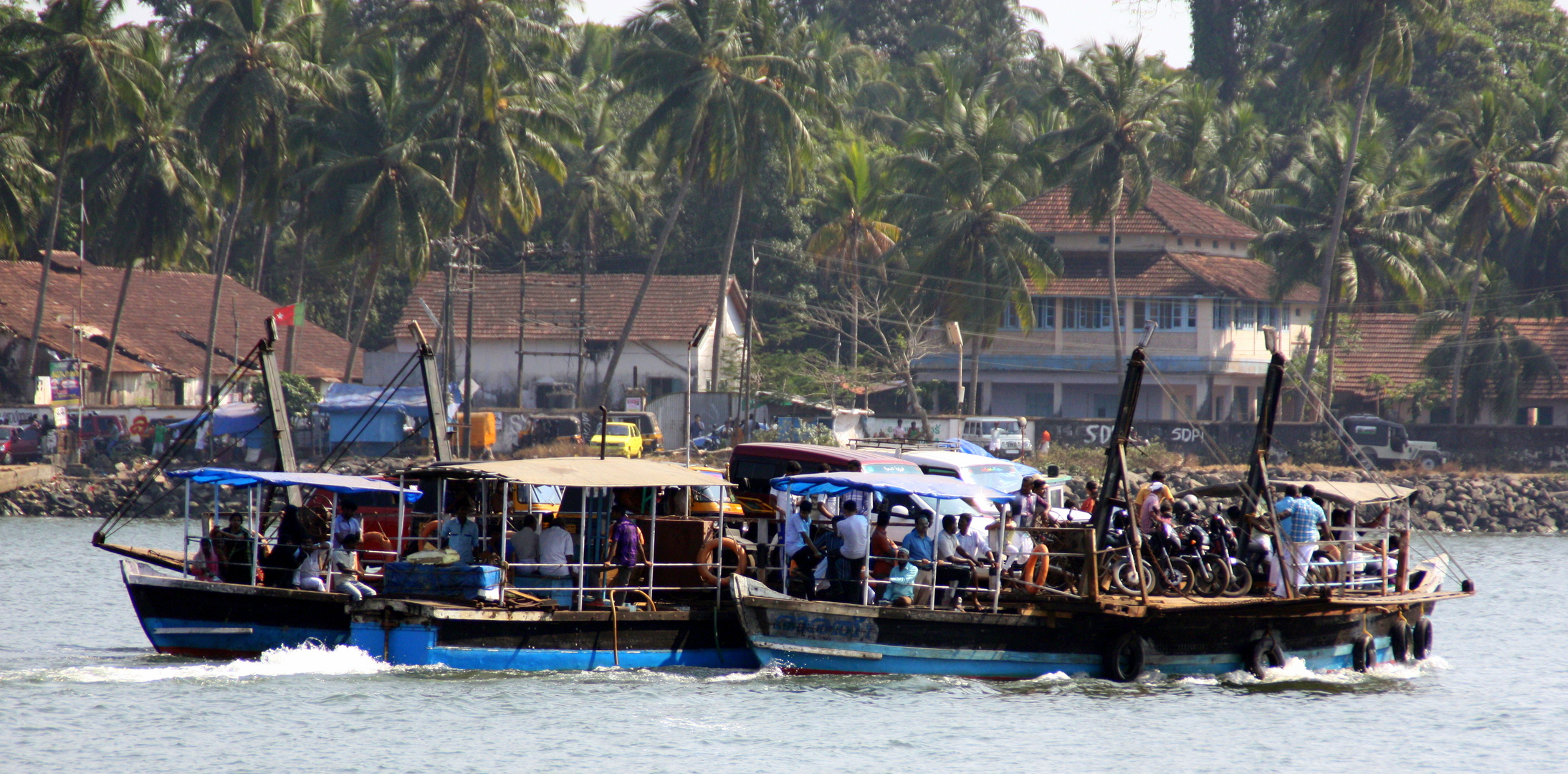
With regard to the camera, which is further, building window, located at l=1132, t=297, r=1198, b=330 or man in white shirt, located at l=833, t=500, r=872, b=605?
building window, located at l=1132, t=297, r=1198, b=330

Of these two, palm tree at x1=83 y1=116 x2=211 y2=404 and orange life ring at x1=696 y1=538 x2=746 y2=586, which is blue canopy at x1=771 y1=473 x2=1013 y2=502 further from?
palm tree at x1=83 y1=116 x2=211 y2=404

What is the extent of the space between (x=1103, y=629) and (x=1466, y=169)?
37.7 meters

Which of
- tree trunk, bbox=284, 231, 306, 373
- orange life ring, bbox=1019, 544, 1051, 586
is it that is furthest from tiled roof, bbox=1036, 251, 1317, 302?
orange life ring, bbox=1019, 544, 1051, 586

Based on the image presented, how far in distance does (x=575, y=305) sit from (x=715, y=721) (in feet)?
135

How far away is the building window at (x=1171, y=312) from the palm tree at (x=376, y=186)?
75.4 ft

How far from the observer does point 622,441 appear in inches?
1764

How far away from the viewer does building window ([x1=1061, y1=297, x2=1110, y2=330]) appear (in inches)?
2152

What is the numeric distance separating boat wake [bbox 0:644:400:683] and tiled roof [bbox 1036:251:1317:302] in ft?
125

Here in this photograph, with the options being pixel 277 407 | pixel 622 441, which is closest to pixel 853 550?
pixel 277 407

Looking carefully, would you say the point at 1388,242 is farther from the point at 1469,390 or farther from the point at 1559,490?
the point at 1559,490

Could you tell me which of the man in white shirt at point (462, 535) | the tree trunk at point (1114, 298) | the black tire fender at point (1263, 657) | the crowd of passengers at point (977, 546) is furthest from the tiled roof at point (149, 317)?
the black tire fender at point (1263, 657)

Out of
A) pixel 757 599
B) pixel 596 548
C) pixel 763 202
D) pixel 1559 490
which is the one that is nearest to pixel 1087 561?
pixel 757 599

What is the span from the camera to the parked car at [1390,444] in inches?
1913

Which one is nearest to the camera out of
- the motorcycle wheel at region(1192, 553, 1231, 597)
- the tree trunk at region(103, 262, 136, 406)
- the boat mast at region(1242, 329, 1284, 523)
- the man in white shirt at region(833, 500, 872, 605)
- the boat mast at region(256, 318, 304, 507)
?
the man in white shirt at region(833, 500, 872, 605)
